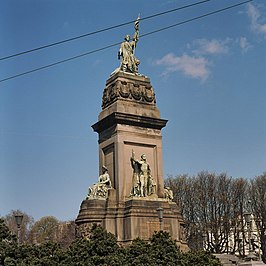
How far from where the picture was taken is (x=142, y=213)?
28453 millimetres

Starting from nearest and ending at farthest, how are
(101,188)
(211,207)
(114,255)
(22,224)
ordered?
(114,255) → (101,188) → (211,207) → (22,224)

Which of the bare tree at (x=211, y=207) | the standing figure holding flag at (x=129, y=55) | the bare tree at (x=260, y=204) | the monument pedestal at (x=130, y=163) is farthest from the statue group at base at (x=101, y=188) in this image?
the bare tree at (x=260, y=204)

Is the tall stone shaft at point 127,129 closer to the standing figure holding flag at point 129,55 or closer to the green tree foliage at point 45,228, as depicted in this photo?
the standing figure holding flag at point 129,55

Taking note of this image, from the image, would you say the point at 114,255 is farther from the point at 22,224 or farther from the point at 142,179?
the point at 22,224

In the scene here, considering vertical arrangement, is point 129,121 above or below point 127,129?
above

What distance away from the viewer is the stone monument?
93.7 feet

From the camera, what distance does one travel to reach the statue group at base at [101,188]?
29.7 metres

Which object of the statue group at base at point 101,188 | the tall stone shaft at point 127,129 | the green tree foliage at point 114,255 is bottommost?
the green tree foliage at point 114,255

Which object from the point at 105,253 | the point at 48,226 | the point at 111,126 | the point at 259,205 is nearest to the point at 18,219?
the point at 105,253

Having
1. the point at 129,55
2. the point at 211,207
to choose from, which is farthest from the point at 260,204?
the point at 129,55

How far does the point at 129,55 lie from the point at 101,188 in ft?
32.1

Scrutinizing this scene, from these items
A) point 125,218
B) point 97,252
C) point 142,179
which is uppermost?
point 142,179

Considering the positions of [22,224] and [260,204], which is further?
[22,224]

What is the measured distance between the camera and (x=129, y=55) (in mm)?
34125
